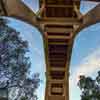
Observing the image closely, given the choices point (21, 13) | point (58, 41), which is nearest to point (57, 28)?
point (58, 41)

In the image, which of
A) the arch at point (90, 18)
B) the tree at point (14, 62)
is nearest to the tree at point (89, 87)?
the tree at point (14, 62)

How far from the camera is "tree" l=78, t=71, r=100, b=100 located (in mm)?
33844

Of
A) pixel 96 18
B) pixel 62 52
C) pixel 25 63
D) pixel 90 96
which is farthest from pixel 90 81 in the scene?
pixel 96 18

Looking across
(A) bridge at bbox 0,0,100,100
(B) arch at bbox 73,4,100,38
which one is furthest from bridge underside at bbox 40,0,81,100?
(B) arch at bbox 73,4,100,38

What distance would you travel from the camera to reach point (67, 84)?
32.7 metres

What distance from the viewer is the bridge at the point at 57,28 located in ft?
80.1

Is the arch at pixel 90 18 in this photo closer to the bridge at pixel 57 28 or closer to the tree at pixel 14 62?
the bridge at pixel 57 28

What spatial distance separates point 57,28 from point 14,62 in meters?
4.82

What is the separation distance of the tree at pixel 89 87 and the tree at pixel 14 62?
7.50 metres

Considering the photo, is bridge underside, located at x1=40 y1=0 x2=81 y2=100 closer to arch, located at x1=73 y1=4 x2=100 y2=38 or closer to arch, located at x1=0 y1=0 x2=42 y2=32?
arch, located at x1=73 y1=4 x2=100 y2=38

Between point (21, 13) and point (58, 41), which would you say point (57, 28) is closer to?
point (58, 41)

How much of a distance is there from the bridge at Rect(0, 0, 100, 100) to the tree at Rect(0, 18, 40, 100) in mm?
2469

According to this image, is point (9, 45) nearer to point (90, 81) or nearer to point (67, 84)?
point (67, 84)

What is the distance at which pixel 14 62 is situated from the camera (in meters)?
27.8
